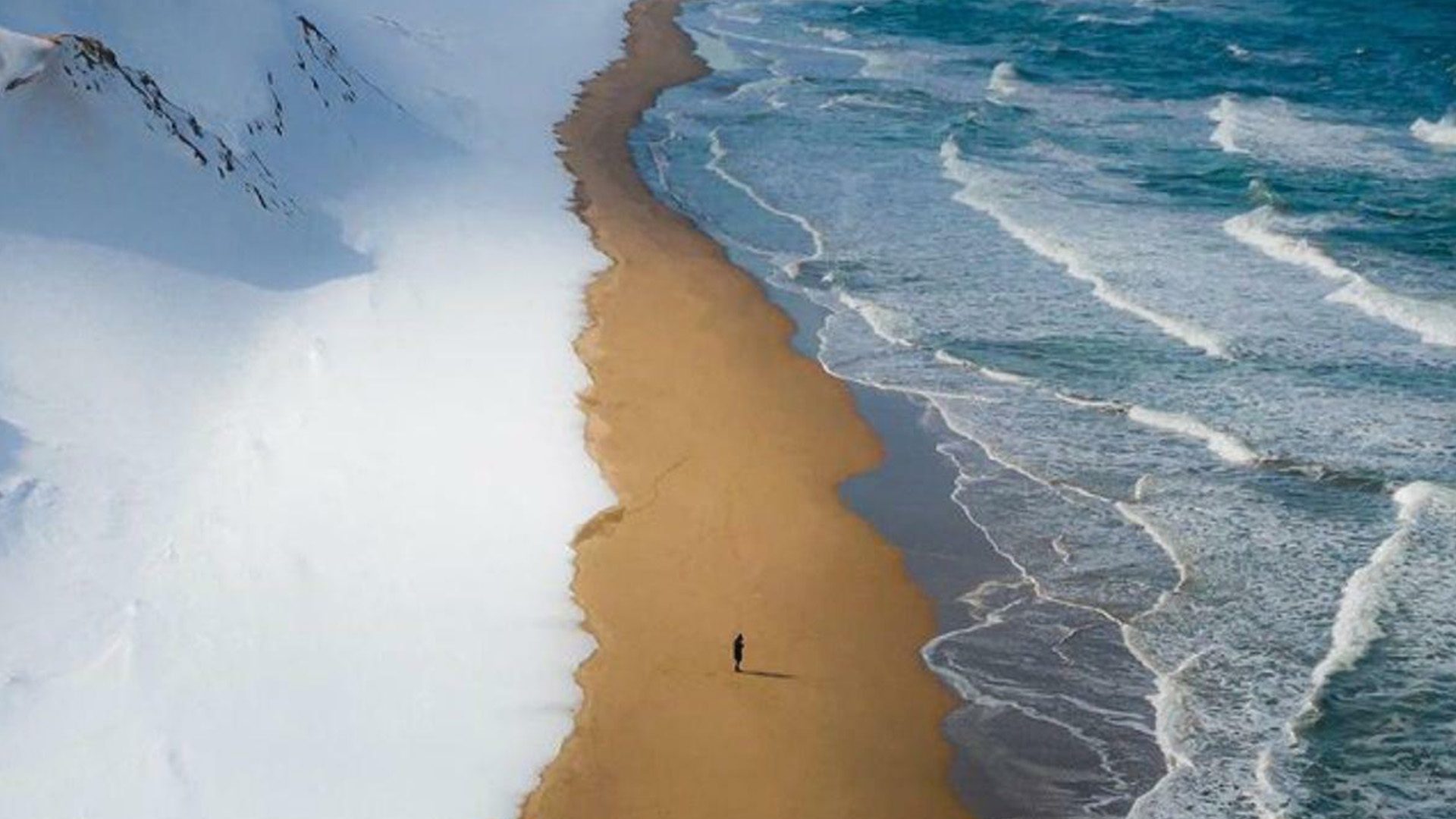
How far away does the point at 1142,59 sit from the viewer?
42.4m

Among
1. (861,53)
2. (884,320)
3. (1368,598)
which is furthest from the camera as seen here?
(861,53)

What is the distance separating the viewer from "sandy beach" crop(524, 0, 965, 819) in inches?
485

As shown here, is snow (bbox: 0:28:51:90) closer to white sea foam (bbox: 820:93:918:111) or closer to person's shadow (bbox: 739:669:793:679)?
person's shadow (bbox: 739:669:793:679)

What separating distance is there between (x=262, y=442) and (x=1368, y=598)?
35.2ft

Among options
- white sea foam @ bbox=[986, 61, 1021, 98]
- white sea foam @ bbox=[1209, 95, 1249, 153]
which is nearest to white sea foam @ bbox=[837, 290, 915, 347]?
white sea foam @ bbox=[1209, 95, 1249, 153]

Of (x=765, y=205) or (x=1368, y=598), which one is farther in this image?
(x=765, y=205)

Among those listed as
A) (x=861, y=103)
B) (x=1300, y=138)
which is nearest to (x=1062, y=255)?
(x=1300, y=138)

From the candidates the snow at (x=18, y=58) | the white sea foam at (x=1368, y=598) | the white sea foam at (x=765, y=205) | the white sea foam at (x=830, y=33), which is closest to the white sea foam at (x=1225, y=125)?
the white sea foam at (x=765, y=205)

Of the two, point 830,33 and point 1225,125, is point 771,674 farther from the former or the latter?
point 830,33

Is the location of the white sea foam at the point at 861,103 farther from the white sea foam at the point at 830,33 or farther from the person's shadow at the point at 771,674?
the person's shadow at the point at 771,674

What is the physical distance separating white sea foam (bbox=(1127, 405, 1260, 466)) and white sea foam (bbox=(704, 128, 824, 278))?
6934 millimetres

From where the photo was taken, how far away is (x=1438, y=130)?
112 ft

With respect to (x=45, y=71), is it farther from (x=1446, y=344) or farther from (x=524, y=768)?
(x=1446, y=344)

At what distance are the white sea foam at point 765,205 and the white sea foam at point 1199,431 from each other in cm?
693
